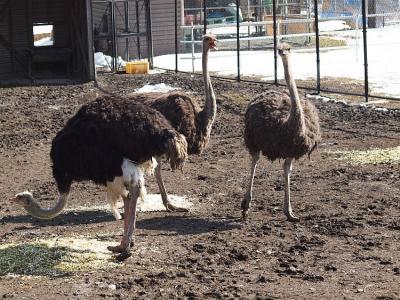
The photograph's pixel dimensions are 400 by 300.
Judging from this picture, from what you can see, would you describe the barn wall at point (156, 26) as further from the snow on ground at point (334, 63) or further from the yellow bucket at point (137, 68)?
the yellow bucket at point (137, 68)

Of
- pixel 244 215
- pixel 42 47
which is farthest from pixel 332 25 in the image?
pixel 244 215

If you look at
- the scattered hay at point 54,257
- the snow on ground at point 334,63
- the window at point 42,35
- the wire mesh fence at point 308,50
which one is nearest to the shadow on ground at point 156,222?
the scattered hay at point 54,257

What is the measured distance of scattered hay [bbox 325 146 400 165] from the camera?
10.7 m

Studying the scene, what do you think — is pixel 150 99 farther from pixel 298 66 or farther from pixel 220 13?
pixel 220 13

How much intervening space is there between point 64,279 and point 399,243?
265 centimetres

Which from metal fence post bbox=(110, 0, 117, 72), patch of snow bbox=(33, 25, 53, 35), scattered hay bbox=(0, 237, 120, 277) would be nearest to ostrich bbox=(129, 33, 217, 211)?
scattered hay bbox=(0, 237, 120, 277)

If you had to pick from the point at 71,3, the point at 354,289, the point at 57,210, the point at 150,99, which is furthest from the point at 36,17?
the point at 354,289

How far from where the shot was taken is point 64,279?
6.34 metres

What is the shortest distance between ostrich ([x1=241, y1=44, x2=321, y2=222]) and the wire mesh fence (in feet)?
21.6

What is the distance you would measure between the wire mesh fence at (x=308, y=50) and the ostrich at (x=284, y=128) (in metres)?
6.58

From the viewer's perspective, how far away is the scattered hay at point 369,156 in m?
10.7

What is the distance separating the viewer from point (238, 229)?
311 inches

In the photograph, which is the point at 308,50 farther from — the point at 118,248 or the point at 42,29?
the point at 118,248

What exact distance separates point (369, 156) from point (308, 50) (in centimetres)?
1923
